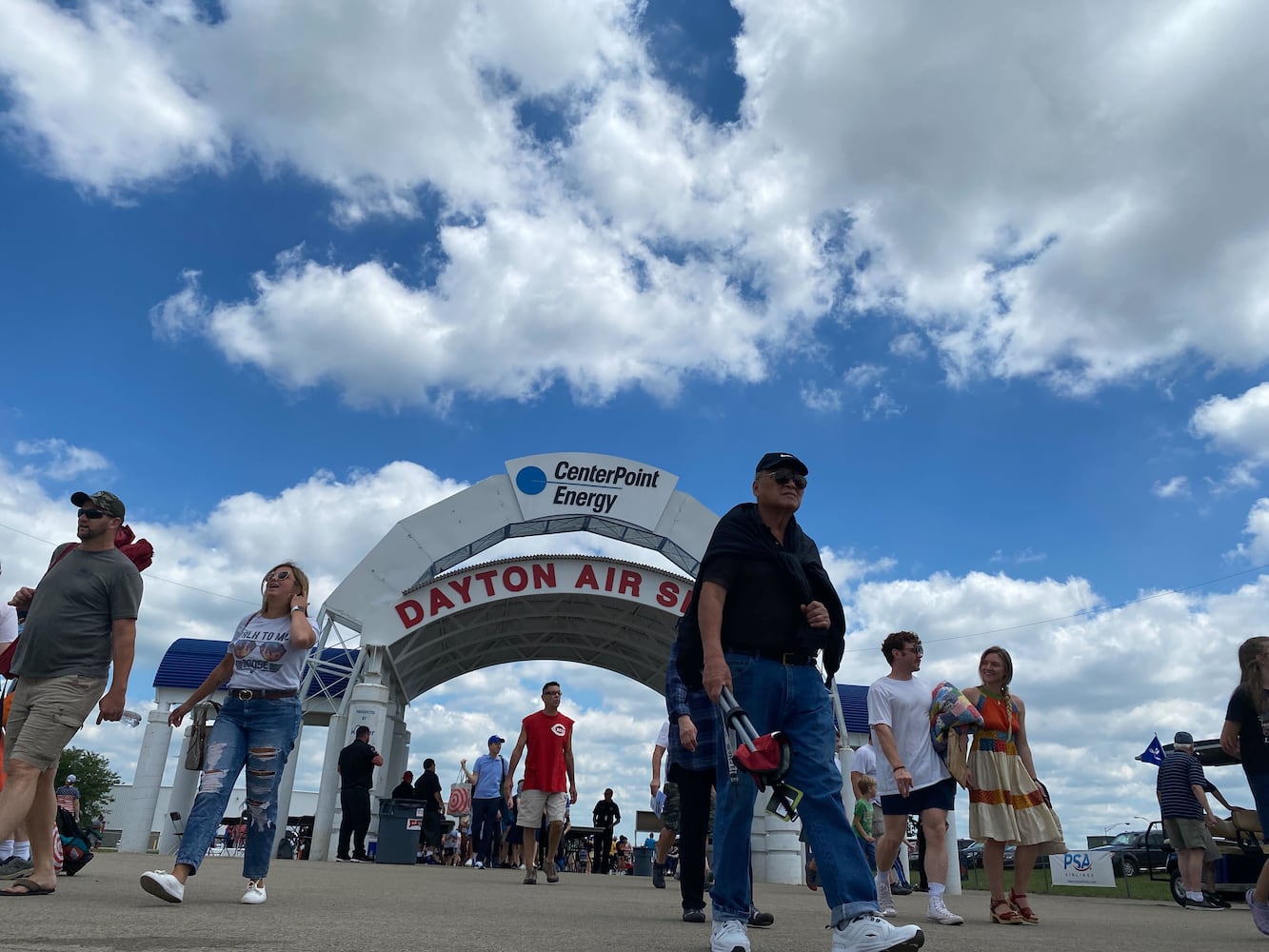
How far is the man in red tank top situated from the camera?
33.1 feet

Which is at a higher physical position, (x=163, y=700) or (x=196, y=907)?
(x=163, y=700)

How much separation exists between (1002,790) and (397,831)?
35.3 ft

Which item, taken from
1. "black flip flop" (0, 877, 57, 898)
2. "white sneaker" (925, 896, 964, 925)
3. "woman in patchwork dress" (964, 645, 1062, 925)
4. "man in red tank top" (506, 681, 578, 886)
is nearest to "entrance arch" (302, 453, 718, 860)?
"man in red tank top" (506, 681, 578, 886)

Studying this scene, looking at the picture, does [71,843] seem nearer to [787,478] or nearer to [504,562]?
[787,478]

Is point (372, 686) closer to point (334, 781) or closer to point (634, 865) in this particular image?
point (334, 781)

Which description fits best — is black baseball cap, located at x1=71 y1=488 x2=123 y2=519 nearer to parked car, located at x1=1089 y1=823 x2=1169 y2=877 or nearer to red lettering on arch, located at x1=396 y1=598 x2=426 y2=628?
red lettering on arch, located at x1=396 y1=598 x2=426 y2=628

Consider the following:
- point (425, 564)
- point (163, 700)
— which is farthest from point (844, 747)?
point (163, 700)

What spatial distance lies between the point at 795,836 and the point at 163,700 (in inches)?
565

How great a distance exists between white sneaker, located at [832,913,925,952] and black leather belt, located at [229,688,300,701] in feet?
10.9

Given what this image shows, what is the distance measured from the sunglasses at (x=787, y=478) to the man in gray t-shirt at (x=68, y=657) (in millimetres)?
3381

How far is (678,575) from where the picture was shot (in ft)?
54.3

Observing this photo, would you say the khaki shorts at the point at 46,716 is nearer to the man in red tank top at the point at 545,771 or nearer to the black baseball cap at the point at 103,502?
the black baseball cap at the point at 103,502

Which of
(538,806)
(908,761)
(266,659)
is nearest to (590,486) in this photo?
(538,806)

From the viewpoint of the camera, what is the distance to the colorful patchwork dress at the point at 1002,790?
263 inches
